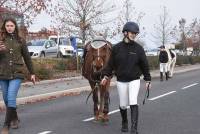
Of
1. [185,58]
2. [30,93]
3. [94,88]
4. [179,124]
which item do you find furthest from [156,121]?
[185,58]

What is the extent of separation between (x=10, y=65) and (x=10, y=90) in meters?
0.46

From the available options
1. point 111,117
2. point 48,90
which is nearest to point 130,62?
point 111,117

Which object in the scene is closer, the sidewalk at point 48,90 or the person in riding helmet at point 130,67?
the person in riding helmet at point 130,67

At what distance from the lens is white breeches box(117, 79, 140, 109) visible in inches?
365

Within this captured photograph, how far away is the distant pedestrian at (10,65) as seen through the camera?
31.3ft

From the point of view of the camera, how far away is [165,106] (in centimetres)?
1433

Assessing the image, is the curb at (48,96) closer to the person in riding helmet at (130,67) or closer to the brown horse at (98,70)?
the brown horse at (98,70)

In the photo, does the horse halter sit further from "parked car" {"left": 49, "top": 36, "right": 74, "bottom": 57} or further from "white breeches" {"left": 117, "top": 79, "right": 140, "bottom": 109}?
"parked car" {"left": 49, "top": 36, "right": 74, "bottom": 57}

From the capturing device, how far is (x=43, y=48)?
37.7 m

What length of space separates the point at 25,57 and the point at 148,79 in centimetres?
236

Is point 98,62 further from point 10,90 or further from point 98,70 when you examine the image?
point 10,90

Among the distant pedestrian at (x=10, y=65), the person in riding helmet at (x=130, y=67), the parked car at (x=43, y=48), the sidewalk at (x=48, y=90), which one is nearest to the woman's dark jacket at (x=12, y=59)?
the distant pedestrian at (x=10, y=65)

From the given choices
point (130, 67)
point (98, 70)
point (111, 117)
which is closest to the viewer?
point (130, 67)

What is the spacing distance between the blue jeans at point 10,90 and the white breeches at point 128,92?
1857mm
